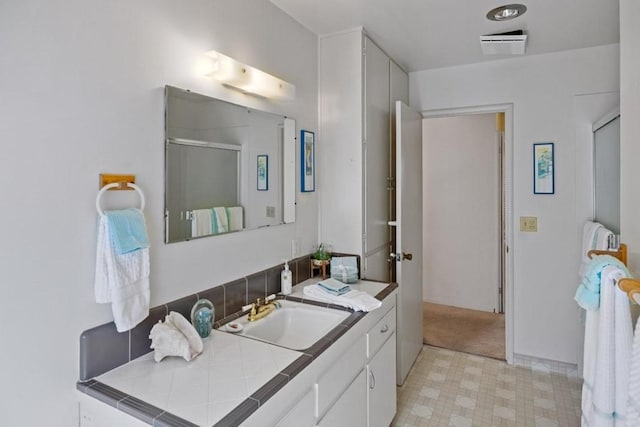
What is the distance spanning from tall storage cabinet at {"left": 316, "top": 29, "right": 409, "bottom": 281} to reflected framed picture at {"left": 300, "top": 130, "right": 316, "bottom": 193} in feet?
0.28

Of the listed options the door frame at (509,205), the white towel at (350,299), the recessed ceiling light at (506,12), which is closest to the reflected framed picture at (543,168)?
the door frame at (509,205)

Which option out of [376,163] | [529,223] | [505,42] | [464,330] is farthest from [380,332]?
[464,330]

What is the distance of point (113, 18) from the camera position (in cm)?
127

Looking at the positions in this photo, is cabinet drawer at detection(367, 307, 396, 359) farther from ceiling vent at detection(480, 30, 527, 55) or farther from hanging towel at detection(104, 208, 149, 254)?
ceiling vent at detection(480, 30, 527, 55)

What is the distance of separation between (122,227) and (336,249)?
57.8 inches

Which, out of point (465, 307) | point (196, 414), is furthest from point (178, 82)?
point (465, 307)

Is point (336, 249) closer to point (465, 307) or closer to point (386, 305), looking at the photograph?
point (386, 305)

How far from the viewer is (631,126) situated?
1288mm

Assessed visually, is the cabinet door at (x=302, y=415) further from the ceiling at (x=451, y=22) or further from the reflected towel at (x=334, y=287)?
the ceiling at (x=451, y=22)

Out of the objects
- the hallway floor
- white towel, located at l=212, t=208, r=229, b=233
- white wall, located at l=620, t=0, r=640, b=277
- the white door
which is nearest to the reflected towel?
white towel, located at l=212, t=208, r=229, b=233

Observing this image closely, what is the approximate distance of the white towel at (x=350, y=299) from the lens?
1780mm

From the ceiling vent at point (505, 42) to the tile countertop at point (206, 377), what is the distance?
2196mm

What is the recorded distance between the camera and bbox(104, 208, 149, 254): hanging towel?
3.90ft

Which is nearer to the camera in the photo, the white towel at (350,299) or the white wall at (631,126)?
the white wall at (631,126)
